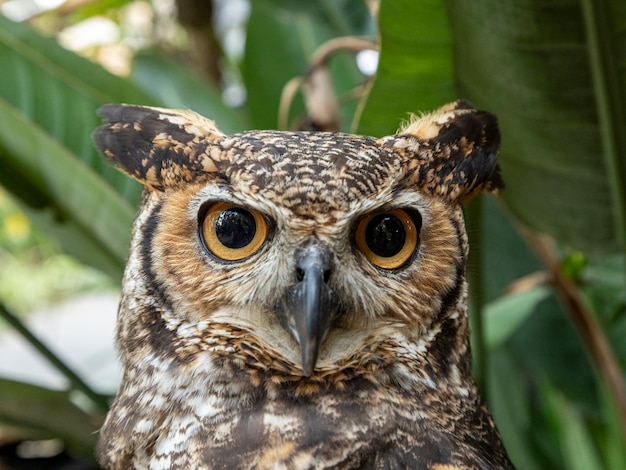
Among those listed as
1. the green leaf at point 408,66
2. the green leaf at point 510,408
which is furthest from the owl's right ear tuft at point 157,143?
the green leaf at point 510,408

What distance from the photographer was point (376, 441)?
0.90 metres

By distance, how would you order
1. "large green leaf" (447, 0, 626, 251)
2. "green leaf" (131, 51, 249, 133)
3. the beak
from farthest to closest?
"green leaf" (131, 51, 249, 133) → "large green leaf" (447, 0, 626, 251) → the beak

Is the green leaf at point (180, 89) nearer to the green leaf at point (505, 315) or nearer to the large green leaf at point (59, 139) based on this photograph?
the large green leaf at point (59, 139)

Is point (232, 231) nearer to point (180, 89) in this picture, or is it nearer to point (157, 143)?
point (157, 143)

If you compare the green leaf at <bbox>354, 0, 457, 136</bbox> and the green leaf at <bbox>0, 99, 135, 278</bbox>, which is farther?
the green leaf at <bbox>0, 99, 135, 278</bbox>

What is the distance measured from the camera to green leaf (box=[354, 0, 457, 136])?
119 cm

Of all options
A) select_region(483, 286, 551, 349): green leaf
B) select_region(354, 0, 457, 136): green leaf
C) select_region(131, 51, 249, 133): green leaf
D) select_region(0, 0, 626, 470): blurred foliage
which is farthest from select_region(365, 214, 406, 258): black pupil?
select_region(131, 51, 249, 133): green leaf

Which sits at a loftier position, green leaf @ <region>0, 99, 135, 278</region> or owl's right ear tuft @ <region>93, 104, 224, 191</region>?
owl's right ear tuft @ <region>93, 104, 224, 191</region>

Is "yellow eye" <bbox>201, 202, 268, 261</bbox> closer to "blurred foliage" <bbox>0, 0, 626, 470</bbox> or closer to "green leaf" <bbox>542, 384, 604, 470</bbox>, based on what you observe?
"blurred foliage" <bbox>0, 0, 626, 470</bbox>

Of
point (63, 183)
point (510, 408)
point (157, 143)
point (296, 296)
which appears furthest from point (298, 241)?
point (510, 408)

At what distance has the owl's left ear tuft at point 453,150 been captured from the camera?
912 millimetres

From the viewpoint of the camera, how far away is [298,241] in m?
0.83

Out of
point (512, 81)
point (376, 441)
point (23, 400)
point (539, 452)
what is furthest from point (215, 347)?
point (539, 452)

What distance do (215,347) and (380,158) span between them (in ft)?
1.08
